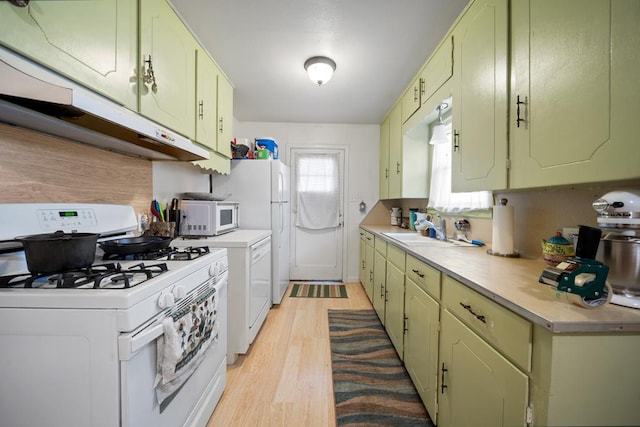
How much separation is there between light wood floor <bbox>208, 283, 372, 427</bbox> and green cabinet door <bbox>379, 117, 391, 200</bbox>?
5.79ft

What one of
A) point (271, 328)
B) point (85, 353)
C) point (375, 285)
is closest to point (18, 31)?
point (85, 353)

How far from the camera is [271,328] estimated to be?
7.63 ft

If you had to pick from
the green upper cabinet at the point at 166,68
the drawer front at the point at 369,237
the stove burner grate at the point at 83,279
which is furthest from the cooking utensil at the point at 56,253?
the drawer front at the point at 369,237

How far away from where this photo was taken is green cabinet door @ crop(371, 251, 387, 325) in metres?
2.24

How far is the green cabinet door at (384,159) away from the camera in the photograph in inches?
127

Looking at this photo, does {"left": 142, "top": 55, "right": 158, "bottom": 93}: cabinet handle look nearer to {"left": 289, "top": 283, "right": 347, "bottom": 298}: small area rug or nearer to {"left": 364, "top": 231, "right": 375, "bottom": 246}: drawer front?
{"left": 364, "top": 231, "right": 375, "bottom": 246}: drawer front

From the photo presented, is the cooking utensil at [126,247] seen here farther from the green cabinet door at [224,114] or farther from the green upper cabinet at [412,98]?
the green upper cabinet at [412,98]

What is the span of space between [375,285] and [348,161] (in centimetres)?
184

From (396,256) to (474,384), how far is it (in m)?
1.00

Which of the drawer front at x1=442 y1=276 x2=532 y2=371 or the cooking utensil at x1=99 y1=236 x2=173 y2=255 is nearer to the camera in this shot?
the drawer front at x1=442 y1=276 x2=532 y2=371

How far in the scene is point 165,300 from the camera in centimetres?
85

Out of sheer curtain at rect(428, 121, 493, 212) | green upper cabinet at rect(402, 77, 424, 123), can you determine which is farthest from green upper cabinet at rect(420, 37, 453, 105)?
sheer curtain at rect(428, 121, 493, 212)

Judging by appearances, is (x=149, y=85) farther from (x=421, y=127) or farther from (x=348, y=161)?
(x=348, y=161)

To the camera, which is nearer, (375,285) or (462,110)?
(462,110)
